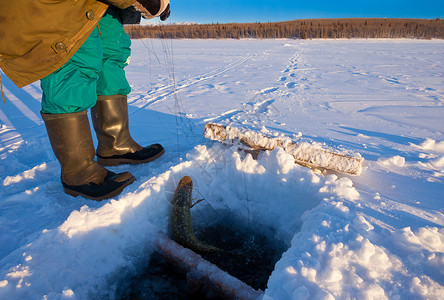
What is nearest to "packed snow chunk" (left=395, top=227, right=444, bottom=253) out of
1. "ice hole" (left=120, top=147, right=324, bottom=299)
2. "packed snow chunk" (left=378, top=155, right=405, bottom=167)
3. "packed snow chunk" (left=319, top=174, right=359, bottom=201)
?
"packed snow chunk" (left=319, top=174, right=359, bottom=201)

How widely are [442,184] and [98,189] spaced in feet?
8.05

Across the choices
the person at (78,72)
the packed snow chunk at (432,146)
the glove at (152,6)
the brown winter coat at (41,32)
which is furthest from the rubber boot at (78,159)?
the packed snow chunk at (432,146)

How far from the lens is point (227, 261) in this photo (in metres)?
1.48

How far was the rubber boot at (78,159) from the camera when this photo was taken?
148 centimetres

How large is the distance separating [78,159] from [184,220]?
0.84 metres

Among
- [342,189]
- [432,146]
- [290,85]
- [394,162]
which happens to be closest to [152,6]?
[342,189]

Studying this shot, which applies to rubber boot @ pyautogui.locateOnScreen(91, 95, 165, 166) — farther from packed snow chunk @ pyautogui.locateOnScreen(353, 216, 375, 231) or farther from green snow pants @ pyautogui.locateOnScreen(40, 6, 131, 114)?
packed snow chunk @ pyautogui.locateOnScreen(353, 216, 375, 231)

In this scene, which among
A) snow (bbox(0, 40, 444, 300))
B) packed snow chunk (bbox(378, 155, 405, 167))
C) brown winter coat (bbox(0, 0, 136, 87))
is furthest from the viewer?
packed snow chunk (bbox(378, 155, 405, 167))

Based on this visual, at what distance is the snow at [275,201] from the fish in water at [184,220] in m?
0.09

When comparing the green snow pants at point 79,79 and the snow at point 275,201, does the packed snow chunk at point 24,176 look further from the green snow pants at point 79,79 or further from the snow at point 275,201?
the green snow pants at point 79,79

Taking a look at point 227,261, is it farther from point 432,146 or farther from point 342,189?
point 432,146

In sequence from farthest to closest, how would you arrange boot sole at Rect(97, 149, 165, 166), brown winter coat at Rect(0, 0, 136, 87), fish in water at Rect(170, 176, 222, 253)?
boot sole at Rect(97, 149, 165, 166) → fish in water at Rect(170, 176, 222, 253) → brown winter coat at Rect(0, 0, 136, 87)

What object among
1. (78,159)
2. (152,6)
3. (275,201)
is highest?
(152,6)

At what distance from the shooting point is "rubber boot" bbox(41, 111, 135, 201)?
4.87 ft
